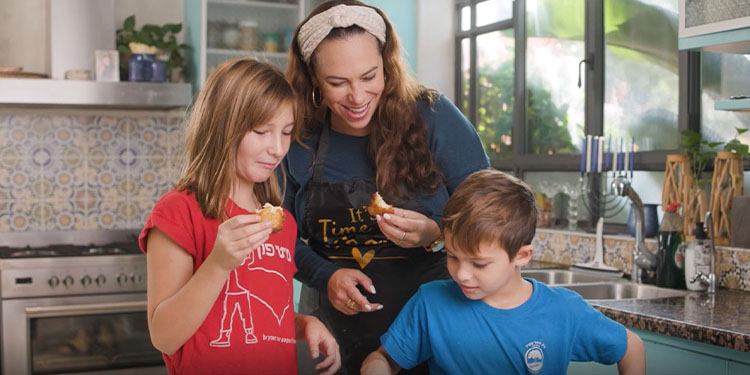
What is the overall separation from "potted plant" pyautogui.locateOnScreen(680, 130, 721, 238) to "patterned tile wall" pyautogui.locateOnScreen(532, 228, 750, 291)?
14 cm

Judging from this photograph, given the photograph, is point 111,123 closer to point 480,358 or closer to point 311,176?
point 311,176

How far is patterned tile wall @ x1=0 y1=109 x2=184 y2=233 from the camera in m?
4.27

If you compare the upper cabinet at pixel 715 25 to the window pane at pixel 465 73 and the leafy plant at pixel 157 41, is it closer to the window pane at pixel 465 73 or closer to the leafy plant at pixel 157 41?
the window pane at pixel 465 73

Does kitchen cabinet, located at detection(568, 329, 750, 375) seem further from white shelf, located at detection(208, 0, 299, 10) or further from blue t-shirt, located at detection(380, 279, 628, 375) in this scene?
white shelf, located at detection(208, 0, 299, 10)

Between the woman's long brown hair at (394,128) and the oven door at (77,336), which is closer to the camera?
the woman's long brown hair at (394,128)

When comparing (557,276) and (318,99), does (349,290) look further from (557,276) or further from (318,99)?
(557,276)

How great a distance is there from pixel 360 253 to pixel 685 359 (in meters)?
0.97

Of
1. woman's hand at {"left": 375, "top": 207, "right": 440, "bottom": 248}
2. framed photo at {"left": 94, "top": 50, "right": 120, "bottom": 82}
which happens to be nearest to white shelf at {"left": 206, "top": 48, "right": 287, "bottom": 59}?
framed photo at {"left": 94, "top": 50, "right": 120, "bottom": 82}

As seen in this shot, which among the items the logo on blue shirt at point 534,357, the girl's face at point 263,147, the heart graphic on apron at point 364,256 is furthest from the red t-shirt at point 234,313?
the logo on blue shirt at point 534,357

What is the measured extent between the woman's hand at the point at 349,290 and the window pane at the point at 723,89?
68.4 inches

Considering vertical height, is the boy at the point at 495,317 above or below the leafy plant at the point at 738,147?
below

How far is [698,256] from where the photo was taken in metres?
2.74

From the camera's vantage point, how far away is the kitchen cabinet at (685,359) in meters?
2.13

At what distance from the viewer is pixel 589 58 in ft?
11.8
